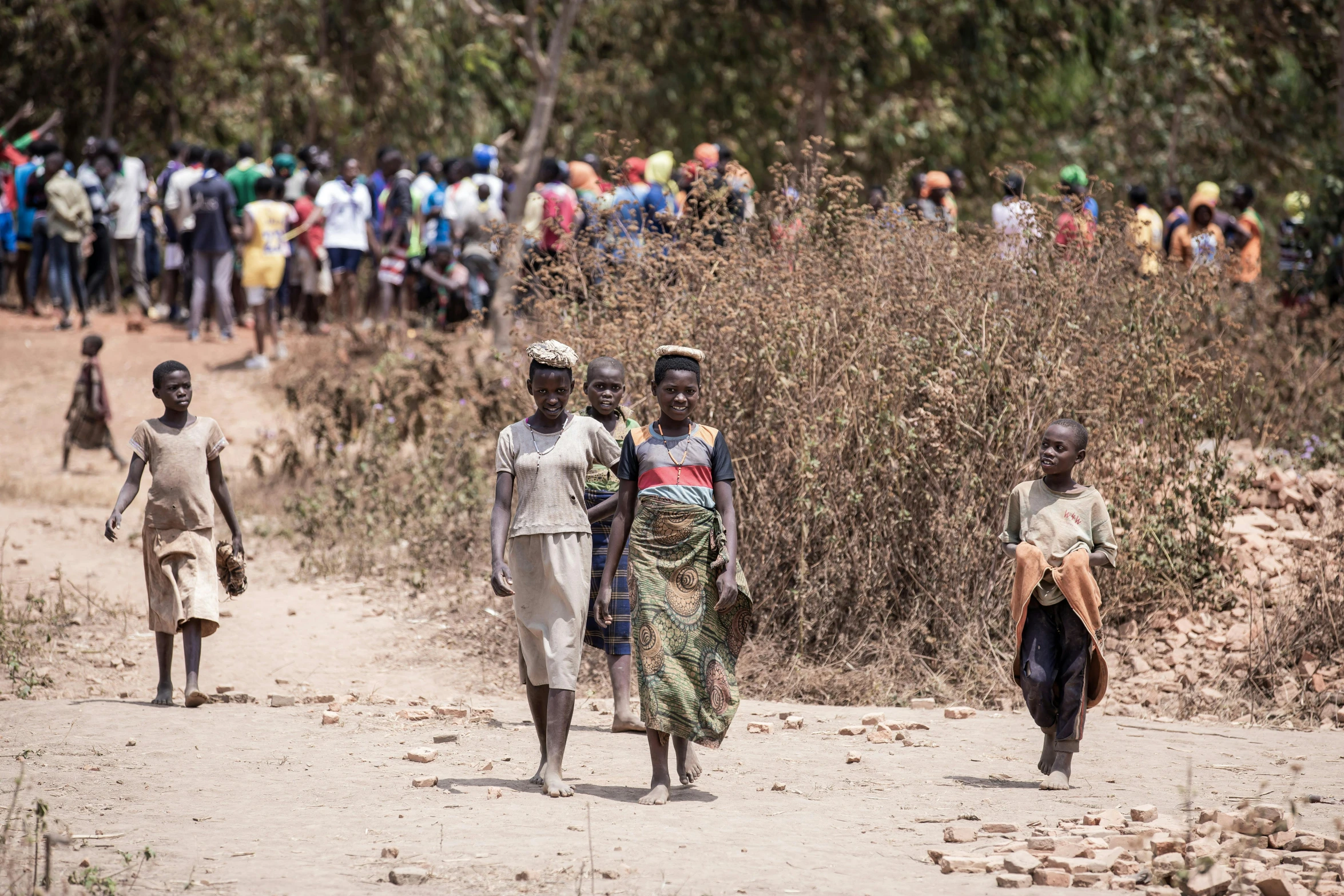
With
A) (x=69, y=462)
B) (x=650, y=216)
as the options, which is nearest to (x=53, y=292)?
(x=69, y=462)

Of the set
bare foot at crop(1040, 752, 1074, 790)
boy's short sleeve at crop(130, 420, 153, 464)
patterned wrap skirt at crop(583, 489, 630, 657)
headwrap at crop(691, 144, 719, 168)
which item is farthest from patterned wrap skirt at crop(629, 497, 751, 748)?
headwrap at crop(691, 144, 719, 168)

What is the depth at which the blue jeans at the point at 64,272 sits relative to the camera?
564 inches

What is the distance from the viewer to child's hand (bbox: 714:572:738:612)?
190 inches

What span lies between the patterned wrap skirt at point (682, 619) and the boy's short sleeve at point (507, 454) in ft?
1.55

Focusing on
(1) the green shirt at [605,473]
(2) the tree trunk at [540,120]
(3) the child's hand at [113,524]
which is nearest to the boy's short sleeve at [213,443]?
(3) the child's hand at [113,524]

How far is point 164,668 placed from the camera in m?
6.36

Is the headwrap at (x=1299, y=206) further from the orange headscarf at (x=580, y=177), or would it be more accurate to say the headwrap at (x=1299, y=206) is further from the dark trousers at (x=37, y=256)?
the dark trousers at (x=37, y=256)

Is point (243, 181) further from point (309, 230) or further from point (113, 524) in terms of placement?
point (113, 524)

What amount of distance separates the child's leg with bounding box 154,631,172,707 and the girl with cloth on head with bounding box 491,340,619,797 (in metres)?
2.15

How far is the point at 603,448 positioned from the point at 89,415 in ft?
24.2

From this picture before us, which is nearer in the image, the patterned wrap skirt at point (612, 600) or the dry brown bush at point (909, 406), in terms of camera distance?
the patterned wrap skirt at point (612, 600)

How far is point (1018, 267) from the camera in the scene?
763cm

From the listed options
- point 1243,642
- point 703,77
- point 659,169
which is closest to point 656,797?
point 1243,642

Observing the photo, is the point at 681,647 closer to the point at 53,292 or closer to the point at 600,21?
the point at 53,292
